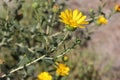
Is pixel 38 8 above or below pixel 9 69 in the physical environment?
above

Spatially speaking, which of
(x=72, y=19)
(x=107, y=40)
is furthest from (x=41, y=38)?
(x=107, y=40)

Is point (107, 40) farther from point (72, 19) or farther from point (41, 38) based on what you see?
point (72, 19)

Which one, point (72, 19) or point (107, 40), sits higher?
point (72, 19)

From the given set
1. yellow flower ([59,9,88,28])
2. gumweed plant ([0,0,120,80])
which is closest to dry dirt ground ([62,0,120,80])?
gumweed plant ([0,0,120,80])

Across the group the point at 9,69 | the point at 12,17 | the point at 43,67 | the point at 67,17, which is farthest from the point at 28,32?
the point at 43,67

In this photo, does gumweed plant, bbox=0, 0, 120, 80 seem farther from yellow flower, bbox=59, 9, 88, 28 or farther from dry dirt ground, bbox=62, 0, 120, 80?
dry dirt ground, bbox=62, 0, 120, 80

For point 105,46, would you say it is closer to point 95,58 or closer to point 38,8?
point 95,58

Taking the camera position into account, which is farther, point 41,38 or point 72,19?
point 41,38

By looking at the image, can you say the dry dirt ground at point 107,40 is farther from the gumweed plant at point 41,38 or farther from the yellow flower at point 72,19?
the yellow flower at point 72,19

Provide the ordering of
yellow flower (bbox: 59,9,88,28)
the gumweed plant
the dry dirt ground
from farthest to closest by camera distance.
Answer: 1. the dry dirt ground
2. the gumweed plant
3. yellow flower (bbox: 59,9,88,28)

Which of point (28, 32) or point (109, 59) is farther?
point (109, 59)

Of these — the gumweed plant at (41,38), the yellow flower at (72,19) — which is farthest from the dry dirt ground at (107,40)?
the yellow flower at (72,19)
